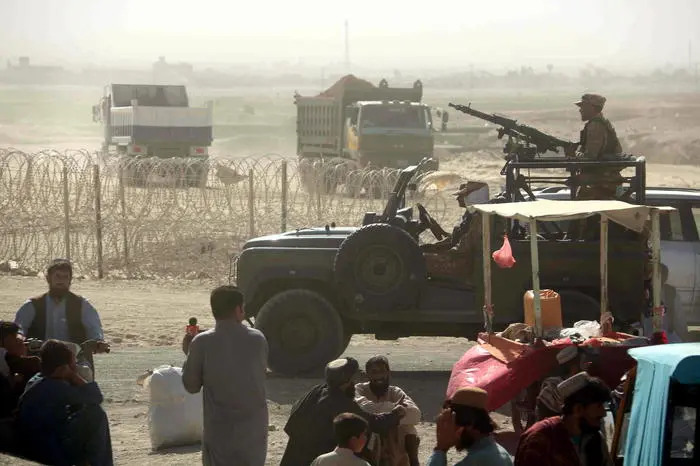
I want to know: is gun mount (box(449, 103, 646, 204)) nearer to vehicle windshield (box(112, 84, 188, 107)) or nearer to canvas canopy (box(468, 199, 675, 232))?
canvas canopy (box(468, 199, 675, 232))

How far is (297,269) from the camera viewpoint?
39.5 ft

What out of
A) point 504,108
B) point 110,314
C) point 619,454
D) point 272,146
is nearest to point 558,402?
point 619,454

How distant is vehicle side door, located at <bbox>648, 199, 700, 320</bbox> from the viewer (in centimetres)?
1344

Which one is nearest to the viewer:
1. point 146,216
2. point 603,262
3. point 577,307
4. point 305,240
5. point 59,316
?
point 59,316

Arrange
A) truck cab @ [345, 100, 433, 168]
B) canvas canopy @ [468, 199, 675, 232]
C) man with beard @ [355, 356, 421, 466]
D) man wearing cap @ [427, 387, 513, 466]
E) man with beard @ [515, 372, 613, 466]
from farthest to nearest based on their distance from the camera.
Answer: truck cab @ [345, 100, 433, 168], canvas canopy @ [468, 199, 675, 232], man with beard @ [355, 356, 421, 466], man with beard @ [515, 372, 613, 466], man wearing cap @ [427, 387, 513, 466]

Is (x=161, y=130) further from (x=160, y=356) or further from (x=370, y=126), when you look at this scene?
(x=160, y=356)

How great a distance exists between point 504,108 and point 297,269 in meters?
88.0

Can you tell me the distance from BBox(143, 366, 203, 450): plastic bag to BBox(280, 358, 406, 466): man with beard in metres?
2.64

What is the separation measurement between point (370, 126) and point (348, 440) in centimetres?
2608

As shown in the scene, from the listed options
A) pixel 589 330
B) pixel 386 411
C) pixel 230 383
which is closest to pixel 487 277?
pixel 589 330

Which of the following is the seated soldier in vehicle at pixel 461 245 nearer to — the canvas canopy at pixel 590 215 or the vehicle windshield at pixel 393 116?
the canvas canopy at pixel 590 215

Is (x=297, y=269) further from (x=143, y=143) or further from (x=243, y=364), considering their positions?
(x=143, y=143)

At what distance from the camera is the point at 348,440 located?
19.8 ft

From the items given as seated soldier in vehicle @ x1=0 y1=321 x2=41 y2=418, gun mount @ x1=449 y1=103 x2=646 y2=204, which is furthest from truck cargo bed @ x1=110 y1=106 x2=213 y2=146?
seated soldier in vehicle @ x1=0 y1=321 x2=41 y2=418
